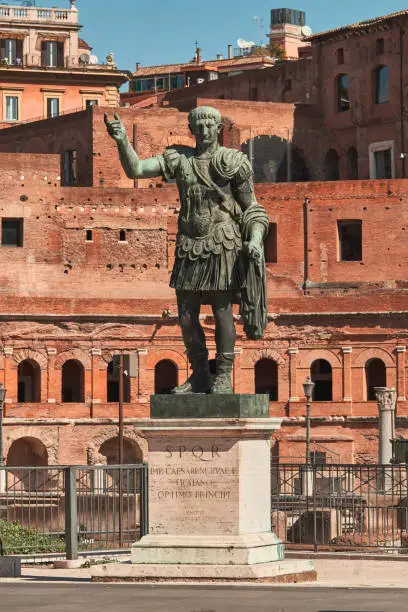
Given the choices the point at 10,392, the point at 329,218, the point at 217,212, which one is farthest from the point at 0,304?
the point at 217,212

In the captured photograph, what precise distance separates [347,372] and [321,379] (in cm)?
170

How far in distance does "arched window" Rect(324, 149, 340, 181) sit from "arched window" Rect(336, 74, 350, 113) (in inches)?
55.3

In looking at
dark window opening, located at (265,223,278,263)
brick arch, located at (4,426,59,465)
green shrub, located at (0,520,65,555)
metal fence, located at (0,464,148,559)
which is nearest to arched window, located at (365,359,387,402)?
dark window opening, located at (265,223,278,263)

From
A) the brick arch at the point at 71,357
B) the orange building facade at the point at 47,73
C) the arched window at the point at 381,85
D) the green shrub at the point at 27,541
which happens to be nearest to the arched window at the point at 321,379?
the brick arch at the point at 71,357

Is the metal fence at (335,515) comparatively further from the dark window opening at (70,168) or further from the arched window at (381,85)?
the dark window opening at (70,168)

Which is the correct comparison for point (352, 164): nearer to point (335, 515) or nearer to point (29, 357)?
point (29, 357)

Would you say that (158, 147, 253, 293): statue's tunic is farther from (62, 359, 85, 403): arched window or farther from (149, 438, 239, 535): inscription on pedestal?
(62, 359, 85, 403): arched window

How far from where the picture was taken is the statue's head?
1272cm

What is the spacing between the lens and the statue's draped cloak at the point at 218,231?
12.4 m

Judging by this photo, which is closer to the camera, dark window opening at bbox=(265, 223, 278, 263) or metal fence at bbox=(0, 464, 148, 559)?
metal fence at bbox=(0, 464, 148, 559)

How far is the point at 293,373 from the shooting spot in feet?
155

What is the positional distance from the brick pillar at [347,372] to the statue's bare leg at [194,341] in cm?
3420

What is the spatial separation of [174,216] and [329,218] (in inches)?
175

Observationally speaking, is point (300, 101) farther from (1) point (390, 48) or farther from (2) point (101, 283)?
(2) point (101, 283)
